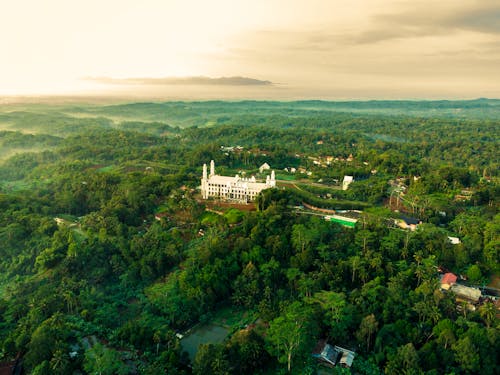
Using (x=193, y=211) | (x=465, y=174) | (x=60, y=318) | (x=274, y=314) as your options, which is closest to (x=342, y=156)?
(x=465, y=174)

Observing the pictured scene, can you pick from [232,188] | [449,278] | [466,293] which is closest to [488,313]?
[466,293]

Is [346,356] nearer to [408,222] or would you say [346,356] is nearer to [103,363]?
[103,363]

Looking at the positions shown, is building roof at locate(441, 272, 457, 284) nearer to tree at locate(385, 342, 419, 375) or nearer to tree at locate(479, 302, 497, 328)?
tree at locate(479, 302, 497, 328)

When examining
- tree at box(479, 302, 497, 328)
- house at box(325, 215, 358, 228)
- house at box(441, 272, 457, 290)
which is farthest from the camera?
house at box(325, 215, 358, 228)

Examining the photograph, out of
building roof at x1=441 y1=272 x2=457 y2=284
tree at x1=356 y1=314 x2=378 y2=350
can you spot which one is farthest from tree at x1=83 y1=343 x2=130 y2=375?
building roof at x1=441 y1=272 x2=457 y2=284

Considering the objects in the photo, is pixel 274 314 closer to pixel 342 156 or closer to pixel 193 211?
pixel 193 211

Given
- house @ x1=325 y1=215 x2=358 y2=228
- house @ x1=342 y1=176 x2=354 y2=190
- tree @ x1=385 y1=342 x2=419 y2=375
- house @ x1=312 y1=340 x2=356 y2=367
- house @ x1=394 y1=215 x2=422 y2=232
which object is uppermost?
house @ x1=342 y1=176 x2=354 y2=190

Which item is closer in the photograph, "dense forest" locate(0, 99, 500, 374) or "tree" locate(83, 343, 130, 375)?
"tree" locate(83, 343, 130, 375)

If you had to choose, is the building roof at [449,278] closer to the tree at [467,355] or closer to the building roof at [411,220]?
the tree at [467,355]
